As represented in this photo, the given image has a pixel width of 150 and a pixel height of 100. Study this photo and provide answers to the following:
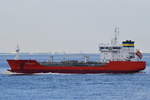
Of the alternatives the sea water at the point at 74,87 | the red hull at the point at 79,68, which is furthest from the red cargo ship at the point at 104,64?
the sea water at the point at 74,87

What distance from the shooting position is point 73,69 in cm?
8119

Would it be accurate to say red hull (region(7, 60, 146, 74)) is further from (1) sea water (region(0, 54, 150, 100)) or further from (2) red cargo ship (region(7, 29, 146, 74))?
(1) sea water (region(0, 54, 150, 100))

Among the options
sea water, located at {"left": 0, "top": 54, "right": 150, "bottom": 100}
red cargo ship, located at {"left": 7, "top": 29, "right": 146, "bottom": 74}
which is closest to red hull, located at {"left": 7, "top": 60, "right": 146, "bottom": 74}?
red cargo ship, located at {"left": 7, "top": 29, "right": 146, "bottom": 74}

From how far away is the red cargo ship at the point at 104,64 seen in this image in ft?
261

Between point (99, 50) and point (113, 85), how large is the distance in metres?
18.1

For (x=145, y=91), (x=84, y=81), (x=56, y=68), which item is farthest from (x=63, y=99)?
(x=56, y=68)

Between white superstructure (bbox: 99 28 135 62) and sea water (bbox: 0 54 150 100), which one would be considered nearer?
sea water (bbox: 0 54 150 100)

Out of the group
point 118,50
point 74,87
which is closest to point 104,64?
point 118,50

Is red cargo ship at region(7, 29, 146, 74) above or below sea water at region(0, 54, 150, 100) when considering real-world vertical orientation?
above

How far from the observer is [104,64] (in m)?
80.3

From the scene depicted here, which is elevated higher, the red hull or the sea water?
the red hull

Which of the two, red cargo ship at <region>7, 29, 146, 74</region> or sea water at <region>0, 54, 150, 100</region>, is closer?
sea water at <region>0, 54, 150, 100</region>

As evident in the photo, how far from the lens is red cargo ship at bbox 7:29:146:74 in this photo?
261 feet

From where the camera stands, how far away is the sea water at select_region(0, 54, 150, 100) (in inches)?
2135
